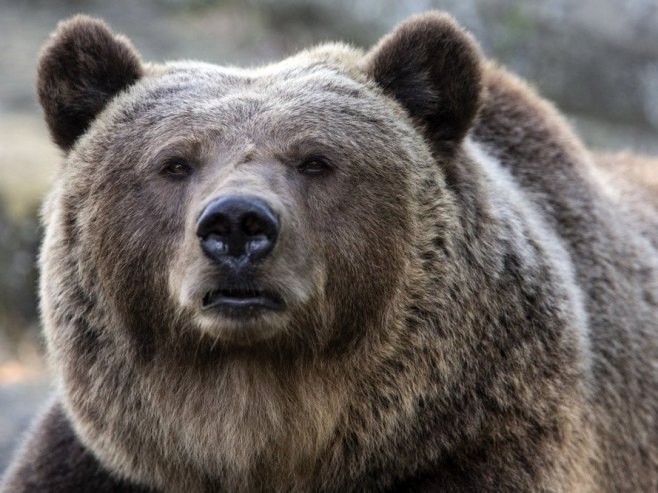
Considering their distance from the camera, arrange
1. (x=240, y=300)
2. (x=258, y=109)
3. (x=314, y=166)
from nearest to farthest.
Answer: (x=240, y=300)
(x=314, y=166)
(x=258, y=109)

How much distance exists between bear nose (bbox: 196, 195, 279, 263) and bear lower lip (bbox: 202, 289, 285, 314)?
168 mm

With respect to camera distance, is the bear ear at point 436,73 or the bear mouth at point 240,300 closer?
the bear mouth at point 240,300

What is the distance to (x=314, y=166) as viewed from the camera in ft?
16.8

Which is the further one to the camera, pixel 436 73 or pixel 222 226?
pixel 436 73

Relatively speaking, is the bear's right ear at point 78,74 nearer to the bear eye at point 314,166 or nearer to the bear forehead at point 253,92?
the bear forehead at point 253,92

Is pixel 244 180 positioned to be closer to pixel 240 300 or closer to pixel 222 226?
pixel 222 226

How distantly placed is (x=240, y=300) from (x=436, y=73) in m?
1.62

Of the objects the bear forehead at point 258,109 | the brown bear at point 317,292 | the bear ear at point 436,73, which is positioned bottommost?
the brown bear at point 317,292

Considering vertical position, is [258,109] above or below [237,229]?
above

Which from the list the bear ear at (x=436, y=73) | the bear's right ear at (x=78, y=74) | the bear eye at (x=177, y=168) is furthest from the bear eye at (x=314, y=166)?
the bear's right ear at (x=78, y=74)

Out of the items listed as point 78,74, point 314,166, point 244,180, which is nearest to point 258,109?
point 314,166

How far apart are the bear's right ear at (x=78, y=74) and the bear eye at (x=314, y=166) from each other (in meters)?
1.17

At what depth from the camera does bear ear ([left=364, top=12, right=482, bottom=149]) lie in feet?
18.0

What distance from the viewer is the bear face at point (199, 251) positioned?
16.4ft
